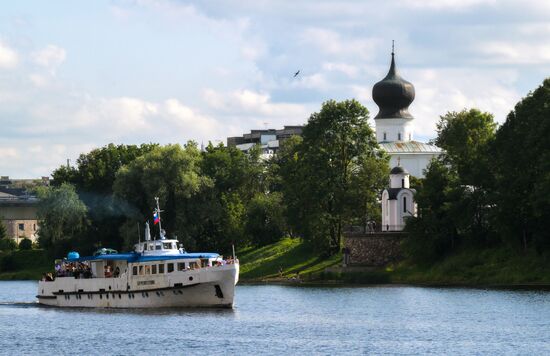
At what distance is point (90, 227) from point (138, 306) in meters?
70.1

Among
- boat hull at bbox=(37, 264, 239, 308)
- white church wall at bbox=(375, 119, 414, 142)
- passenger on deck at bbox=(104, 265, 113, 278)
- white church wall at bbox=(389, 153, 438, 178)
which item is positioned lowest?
boat hull at bbox=(37, 264, 239, 308)

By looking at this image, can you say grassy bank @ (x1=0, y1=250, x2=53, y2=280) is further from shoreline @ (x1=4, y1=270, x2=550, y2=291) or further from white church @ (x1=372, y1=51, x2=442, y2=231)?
white church @ (x1=372, y1=51, x2=442, y2=231)

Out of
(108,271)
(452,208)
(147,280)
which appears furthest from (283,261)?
(147,280)

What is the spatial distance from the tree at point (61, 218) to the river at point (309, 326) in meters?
56.7

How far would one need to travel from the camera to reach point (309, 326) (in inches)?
3607

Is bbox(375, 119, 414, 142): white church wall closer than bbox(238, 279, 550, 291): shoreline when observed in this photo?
No

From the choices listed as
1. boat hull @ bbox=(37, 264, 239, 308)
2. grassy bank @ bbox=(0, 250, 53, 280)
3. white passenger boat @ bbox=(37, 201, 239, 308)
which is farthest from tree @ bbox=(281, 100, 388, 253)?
boat hull @ bbox=(37, 264, 239, 308)

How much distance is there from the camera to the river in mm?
79938

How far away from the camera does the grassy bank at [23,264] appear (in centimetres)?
18100

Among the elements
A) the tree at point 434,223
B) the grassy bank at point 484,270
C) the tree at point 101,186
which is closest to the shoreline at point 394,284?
the grassy bank at point 484,270

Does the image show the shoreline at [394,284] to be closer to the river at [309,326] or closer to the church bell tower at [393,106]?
the river at [309,326]

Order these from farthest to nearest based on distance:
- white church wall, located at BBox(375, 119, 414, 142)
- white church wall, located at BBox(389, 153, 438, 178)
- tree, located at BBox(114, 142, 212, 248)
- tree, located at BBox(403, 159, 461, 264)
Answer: white church wall, located at BBox(375, 119, 414, 142) < white church wall, located at BBox(389, 153, 438, 178) < tree, located at BBox(114, 142, 212, 248) < tree, located at BBox(403, 159, 461, 264)

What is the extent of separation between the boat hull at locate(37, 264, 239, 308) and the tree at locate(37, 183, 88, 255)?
6246cm

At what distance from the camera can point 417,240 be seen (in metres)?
136
